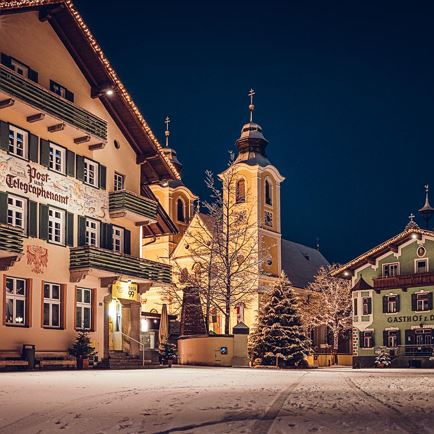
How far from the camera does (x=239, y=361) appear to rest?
127 ft

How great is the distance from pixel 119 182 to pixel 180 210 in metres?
47.1

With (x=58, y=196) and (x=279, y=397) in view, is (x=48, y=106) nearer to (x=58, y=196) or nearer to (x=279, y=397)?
(x=58, y=196)

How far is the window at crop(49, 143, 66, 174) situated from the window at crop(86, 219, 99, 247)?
2.71 metres

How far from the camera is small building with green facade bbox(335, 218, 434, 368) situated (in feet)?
169

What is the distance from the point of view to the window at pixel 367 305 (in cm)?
5484

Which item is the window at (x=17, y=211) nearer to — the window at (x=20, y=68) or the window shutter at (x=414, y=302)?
the window at (x=20, y=68)

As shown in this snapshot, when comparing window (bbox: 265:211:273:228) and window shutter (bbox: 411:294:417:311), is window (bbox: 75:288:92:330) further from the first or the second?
window (bbox: 265:211:273:228)

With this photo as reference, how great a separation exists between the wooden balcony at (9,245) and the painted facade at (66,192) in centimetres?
4

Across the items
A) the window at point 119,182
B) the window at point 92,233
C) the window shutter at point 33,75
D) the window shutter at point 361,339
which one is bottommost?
the window shutter at point 361,339

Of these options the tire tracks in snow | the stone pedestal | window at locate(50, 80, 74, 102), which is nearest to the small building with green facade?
the stone pedestal

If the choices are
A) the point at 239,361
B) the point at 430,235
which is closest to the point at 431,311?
the point at 430,235

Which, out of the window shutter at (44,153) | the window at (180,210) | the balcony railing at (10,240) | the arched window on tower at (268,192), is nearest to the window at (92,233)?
the window shutter at (44,153)

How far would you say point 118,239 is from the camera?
3634 cm

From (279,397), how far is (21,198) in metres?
18.3
